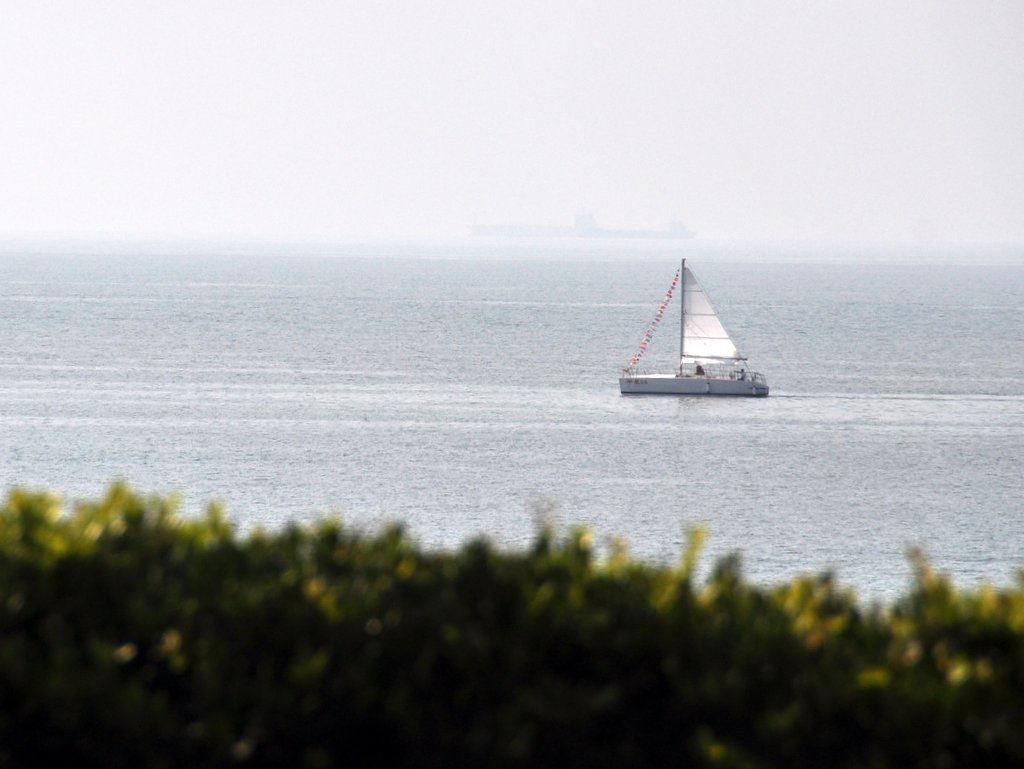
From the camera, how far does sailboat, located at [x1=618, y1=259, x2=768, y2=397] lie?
338ft

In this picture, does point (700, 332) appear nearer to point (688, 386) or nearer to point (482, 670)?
point (688, 386)

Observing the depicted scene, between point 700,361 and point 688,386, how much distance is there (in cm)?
506

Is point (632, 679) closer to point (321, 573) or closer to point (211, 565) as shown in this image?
point (321, 573)

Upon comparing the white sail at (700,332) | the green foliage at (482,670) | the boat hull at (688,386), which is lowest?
the boat hull at (688,386)

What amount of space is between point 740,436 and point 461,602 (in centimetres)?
7923

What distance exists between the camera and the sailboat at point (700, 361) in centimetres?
10306

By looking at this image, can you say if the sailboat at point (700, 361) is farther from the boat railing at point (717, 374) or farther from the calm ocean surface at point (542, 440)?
the calm ocean surface at point (542, 440)

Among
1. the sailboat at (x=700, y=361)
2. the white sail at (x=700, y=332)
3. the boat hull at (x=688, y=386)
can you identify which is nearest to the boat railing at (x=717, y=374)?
the sailboat at (x=700, y=361)

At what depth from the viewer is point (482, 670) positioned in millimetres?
7879

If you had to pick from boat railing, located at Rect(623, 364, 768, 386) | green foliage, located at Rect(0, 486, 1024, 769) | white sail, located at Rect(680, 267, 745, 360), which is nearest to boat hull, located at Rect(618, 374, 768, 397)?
boat railing, located at Rect(623, 364, 768, 386)

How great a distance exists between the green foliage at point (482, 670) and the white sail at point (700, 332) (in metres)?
97.5

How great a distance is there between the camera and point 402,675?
7871mm

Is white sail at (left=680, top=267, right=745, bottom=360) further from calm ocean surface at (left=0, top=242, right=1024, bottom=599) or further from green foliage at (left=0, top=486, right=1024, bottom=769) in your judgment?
green foliage at (left=0, top=486, right=1024, bottom=769)

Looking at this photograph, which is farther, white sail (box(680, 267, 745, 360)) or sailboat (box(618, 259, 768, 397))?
white sail (box(680, 267, 745, 360))
